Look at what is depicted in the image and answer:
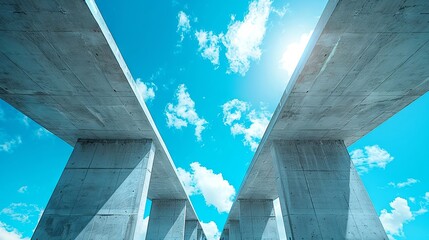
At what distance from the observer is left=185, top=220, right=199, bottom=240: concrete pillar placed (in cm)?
2988

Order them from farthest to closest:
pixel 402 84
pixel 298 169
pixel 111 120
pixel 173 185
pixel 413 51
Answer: pixel 173 185, pixel 298 169, pixel 111 120, pixel 402 84, pixel 413 51

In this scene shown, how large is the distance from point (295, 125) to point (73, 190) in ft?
34.0

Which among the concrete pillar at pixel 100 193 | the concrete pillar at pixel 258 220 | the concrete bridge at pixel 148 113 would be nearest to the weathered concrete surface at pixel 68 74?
the concrete bridge at pixel 148 113

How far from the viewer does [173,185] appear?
17.5m

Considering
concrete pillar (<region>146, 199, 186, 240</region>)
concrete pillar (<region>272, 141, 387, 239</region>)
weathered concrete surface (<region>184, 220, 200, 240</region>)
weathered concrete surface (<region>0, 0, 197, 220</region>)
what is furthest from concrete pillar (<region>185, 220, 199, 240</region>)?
concrete pillar (<region>272, 141, 387, 239</region>)

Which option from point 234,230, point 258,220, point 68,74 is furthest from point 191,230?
point 68,74

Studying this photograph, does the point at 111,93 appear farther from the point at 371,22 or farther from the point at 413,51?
the point at 413,51

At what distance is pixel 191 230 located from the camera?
100.0 ft

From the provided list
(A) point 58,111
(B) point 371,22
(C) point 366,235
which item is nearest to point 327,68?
(B) point 371,22

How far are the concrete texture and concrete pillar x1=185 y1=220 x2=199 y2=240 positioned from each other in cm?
2459

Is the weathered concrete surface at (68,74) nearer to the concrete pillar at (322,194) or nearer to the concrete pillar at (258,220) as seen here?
the concrete pillar at (322,194)

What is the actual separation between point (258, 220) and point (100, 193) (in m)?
15.5

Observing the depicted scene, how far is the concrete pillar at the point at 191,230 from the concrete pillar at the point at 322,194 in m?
24.2

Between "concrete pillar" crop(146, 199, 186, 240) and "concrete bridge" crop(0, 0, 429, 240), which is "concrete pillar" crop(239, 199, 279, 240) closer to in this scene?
"concrete pillar" crop(146, 199, 186, 240)
